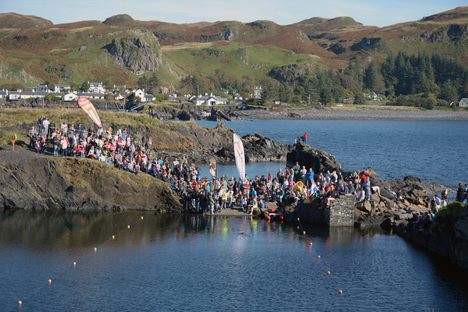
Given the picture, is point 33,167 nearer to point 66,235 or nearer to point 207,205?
point 66,235

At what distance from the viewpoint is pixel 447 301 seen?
103 ft

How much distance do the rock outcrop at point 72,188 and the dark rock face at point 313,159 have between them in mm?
25484

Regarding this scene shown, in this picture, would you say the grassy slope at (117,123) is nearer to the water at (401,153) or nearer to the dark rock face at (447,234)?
the water at (401,153)

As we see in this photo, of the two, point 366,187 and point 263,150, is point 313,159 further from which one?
point 366,187

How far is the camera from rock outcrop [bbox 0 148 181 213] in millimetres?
47438

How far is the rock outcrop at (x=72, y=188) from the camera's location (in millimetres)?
47438

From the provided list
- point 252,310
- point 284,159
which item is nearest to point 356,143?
point 284,159

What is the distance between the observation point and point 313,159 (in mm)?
73750

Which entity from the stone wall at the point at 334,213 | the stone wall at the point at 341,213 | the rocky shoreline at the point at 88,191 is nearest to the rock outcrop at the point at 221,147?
the rocky shoreline at the point at 88,191

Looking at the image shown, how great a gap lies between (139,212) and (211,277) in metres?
14.5

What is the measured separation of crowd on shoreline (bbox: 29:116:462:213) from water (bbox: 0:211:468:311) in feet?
6.43

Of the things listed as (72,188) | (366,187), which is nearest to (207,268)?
(366,187)

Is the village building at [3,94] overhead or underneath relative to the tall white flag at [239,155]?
overhead

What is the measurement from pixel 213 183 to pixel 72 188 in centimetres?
889
